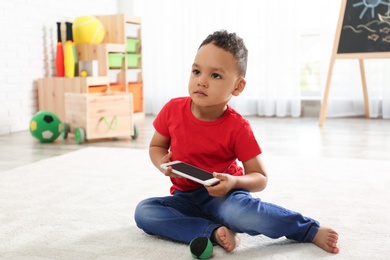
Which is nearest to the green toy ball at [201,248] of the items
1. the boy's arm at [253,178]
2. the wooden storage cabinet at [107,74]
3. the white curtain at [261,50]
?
the boy's arm at [253,178]

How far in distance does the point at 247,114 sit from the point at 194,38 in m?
0.70

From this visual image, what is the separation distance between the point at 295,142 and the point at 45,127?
127cm

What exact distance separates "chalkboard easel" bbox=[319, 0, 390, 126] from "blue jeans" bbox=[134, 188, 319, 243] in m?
2.01

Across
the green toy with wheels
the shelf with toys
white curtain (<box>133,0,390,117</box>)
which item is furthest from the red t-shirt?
white curtain (<box>133,0,390,117</box>)

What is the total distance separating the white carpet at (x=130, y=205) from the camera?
103 centimetres

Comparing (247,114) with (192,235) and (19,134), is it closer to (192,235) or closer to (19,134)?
(19,134)

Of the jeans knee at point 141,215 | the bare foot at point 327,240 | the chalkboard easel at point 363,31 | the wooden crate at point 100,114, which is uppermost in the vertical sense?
the chalkboard easel at point 363,31

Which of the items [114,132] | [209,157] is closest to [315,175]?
[209,157]

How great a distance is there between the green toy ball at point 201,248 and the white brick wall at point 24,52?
2228 millimetres

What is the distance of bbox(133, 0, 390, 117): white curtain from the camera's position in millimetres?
3395

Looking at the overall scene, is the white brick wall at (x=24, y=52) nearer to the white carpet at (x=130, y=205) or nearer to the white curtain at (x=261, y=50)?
the white curtain at (x=261, y=50)

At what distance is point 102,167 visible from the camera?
74.7 inches

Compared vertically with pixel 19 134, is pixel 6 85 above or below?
above

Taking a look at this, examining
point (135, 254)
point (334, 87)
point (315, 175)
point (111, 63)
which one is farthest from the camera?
point (334, 87)
